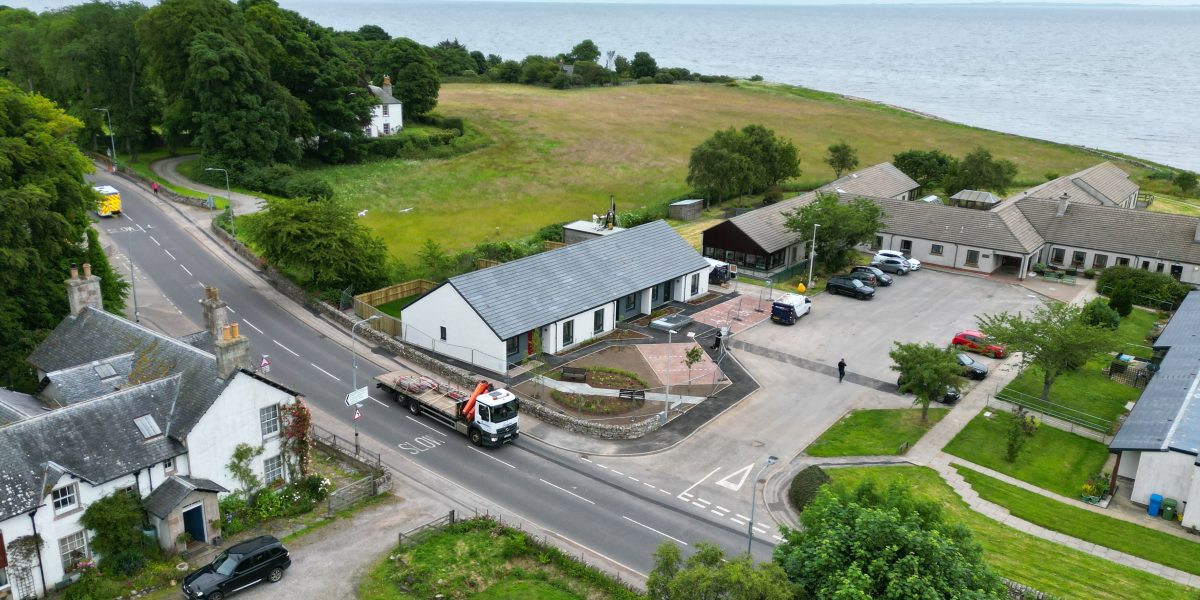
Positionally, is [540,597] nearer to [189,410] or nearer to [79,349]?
[189,410]

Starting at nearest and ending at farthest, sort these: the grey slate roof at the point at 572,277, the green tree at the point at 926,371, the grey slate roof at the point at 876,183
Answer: the green tree at the point at 926,371 < the grey slate roof at the point at 572,277 < the grey slate roof at the point at 876,183

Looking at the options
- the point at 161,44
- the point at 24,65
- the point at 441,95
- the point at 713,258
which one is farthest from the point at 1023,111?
the point at 24,65

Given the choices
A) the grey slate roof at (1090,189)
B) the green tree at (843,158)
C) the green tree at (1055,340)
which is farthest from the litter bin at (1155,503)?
the green tree at (843,158)

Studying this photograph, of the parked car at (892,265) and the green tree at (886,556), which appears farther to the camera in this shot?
the parked car at (892,265)

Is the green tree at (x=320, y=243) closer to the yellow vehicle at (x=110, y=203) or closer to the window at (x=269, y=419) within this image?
the yellow vehicle at (x=110, y=203)

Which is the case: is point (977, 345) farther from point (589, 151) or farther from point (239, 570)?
point (589, 151)

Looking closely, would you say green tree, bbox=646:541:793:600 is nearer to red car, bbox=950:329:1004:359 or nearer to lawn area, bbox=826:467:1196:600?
lawn area, bbox=826:467:1196:600

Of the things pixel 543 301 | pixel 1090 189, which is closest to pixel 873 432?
pixel 543 301

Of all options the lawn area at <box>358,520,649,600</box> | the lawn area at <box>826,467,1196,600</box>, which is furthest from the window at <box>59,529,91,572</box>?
the lawn area at <box>826,467,1196,600</box>
